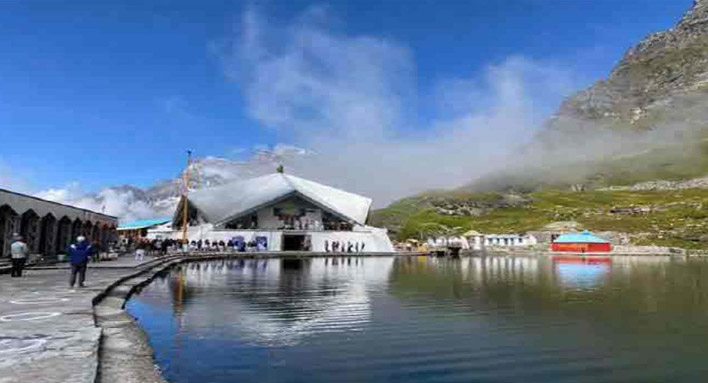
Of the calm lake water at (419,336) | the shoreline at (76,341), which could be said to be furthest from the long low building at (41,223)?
the shoreline at (76,341)

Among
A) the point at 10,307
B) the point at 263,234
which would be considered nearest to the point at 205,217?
the point at 263,234

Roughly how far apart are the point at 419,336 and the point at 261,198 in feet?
211

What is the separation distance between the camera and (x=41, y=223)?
35.4 meters

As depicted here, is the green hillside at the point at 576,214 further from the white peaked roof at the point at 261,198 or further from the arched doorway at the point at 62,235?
the arched doorway at the point at 62,235

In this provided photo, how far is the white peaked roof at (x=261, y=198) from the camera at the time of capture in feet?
245

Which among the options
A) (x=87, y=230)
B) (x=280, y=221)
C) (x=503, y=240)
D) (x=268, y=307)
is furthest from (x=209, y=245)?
(x=503, y=240)

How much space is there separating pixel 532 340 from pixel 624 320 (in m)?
4.56

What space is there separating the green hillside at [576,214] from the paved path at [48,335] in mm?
111837

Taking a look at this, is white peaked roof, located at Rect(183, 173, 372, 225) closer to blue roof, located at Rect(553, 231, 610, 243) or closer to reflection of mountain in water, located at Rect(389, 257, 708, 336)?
blue roof, located at Rect(553, 231, 610, 243)

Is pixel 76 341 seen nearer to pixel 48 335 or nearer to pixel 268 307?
pixel 48 335

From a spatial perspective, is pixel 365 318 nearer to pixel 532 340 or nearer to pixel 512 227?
pixel 532 340

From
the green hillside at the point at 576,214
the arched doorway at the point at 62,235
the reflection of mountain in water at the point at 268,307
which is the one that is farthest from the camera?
the green hillside at the point at 576,214

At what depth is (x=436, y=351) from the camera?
10805 millimetres

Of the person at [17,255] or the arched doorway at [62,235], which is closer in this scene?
the person at [17,255]
